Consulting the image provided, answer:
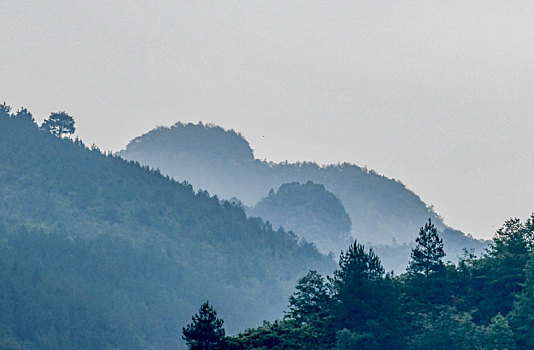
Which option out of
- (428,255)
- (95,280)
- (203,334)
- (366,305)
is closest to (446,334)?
(366,305)

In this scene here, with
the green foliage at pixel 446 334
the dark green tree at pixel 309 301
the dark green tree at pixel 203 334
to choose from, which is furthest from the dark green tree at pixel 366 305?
the dark green tree at pixel 203 334

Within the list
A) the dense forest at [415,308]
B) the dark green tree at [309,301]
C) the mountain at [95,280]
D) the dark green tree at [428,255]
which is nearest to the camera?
the dense forest at [415,308]

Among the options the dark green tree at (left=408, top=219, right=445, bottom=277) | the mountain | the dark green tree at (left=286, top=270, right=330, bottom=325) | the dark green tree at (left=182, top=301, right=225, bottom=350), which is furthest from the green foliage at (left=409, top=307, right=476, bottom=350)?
the mountain

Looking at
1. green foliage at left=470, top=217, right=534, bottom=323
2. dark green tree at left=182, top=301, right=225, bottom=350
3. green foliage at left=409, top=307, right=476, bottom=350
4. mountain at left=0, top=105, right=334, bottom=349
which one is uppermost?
mountain at left=0, top=105, right=334, bottom=349

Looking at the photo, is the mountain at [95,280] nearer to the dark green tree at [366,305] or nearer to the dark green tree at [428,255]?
A: the dark green tree at [428,255]

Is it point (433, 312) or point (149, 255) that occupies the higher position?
point (149, 255)

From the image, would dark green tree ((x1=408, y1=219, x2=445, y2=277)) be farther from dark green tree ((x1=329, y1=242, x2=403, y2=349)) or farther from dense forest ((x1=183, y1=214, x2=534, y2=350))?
dark green tree ((x1=329, y1=242, x2=403, y2=349))

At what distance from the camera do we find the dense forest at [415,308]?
78000mm

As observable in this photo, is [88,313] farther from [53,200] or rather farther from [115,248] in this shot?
[53,200]

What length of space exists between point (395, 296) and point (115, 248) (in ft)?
359

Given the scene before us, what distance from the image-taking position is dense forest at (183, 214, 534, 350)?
7800 cm

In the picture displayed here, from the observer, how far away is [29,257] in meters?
165

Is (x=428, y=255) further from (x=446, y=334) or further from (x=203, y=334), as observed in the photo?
(x=203, y=334)

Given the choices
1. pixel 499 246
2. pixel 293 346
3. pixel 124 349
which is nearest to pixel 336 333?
pixel 293 346
